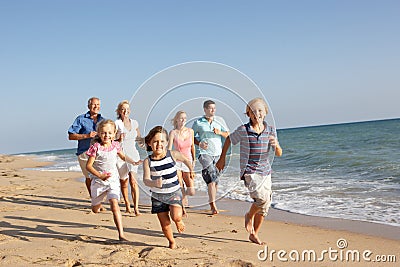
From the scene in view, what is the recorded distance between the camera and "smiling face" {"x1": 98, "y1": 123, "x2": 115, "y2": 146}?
4641mm

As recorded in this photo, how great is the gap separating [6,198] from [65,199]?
3.72 feet

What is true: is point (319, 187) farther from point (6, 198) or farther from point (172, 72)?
point (6, 198)

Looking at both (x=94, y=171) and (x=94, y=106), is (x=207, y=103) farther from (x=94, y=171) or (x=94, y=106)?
(x=94, y=106)

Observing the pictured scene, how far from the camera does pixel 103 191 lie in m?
4.53

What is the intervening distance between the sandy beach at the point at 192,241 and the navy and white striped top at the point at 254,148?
0.85 m

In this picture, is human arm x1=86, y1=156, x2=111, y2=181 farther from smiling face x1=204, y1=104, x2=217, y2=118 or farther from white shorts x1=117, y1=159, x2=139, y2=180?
smiling face x1=204, y1=104, x2=217, y2=118

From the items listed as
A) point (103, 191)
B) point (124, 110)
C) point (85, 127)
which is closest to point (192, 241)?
point (103, 191)

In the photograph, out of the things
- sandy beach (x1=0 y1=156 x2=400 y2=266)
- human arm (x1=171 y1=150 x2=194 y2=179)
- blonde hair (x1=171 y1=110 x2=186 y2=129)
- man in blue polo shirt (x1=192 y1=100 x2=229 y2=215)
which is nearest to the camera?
sandy beach (x1=0 y1=156 x2=400 y2=266)

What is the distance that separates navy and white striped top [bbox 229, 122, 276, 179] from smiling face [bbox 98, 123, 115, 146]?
1513mm

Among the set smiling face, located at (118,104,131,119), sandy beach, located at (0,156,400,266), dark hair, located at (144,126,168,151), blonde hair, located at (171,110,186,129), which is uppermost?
smiling face, located at (118,104,131,119)

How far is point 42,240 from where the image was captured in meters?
4.39

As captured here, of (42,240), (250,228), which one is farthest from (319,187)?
(42,240)

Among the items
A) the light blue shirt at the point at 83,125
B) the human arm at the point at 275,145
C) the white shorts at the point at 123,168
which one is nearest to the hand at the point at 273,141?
the human arm at the point at 275,145

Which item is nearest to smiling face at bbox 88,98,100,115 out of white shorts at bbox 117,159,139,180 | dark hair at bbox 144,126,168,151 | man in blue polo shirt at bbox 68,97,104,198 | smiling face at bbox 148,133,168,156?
man in blue polo shirt at bbox 68,97,104,198
